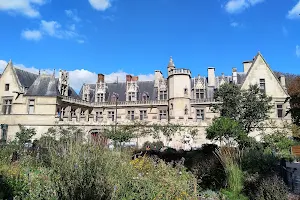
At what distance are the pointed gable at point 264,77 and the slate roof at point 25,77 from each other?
74.5ft

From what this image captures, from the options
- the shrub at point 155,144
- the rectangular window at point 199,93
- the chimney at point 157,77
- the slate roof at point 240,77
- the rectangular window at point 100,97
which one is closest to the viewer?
the shrub at point 155,144

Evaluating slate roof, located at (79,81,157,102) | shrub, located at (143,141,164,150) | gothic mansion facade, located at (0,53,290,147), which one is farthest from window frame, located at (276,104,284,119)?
slate roof, located at (79,81,157,102)

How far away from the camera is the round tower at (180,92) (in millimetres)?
26812

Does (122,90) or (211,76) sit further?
(122,90)

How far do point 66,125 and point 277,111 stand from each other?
67.7 feet

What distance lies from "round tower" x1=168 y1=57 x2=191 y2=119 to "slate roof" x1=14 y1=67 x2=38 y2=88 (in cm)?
1555

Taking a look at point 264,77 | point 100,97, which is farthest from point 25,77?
point 264,77

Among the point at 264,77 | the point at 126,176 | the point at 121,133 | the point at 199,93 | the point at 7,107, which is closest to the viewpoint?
the point at 126,176

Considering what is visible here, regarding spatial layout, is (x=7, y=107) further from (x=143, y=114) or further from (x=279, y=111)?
(x=279, y=111)

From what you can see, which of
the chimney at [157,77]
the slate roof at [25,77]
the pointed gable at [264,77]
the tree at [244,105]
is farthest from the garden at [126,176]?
the chimney at [157,77]

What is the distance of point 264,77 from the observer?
2509 centimetres

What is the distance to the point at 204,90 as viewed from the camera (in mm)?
28359

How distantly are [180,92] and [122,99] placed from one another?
→ 8.08 metres

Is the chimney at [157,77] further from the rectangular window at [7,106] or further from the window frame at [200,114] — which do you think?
the rectangular window at [7,106]
